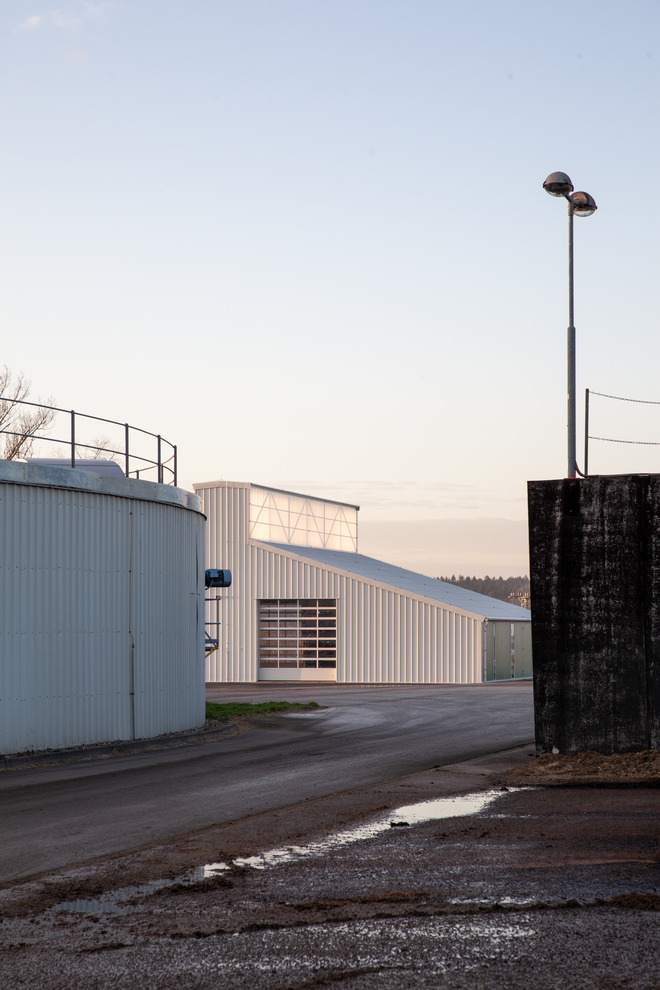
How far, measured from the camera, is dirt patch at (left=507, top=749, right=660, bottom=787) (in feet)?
39.5

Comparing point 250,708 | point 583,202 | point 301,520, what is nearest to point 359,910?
point 583,202

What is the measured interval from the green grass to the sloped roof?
53.4ft

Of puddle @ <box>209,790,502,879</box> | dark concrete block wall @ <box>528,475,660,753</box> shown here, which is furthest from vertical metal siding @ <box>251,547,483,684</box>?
puddle @ <box>209,790,502,879</box>

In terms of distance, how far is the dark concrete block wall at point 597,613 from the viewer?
13.2 meters

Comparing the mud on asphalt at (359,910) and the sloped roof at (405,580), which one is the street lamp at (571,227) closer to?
the mud on asphalt at (359,910)

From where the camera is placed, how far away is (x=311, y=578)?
43.4m

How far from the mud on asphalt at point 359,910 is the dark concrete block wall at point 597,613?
3.59m

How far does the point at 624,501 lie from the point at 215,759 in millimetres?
6980

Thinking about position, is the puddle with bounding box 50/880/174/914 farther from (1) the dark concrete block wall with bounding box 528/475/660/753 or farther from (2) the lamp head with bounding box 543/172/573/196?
(2) the lamp head with bounding box 543/172/573/196

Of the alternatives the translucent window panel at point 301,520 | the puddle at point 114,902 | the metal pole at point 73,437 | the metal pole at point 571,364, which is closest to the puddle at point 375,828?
the puddle at point 114,902

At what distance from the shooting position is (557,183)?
1511 cm

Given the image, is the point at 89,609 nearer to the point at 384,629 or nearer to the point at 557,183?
the point at 557,183

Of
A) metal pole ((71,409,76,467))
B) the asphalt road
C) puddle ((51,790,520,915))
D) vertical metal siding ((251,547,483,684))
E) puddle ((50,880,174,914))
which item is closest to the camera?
puddle ((50,880,174,914))

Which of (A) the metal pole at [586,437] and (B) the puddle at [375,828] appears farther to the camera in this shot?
(A) the metal pole at [586,437]
